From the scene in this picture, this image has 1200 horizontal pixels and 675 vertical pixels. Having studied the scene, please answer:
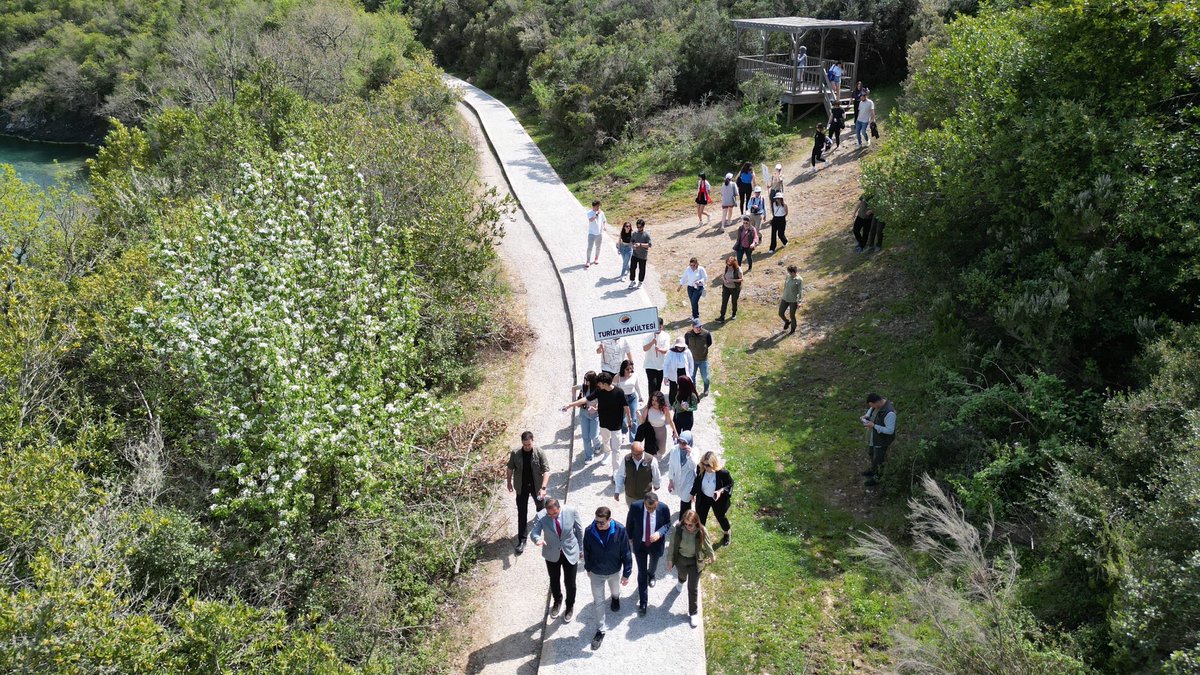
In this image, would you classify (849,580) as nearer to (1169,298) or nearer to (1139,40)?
(1169,298)

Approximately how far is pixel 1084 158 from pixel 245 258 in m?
11.5

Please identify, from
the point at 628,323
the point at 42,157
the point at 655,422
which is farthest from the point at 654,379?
the point at 42,157

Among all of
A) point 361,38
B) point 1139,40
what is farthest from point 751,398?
point 361,38

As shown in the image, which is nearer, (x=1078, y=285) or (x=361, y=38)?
(x=1078, y=285)

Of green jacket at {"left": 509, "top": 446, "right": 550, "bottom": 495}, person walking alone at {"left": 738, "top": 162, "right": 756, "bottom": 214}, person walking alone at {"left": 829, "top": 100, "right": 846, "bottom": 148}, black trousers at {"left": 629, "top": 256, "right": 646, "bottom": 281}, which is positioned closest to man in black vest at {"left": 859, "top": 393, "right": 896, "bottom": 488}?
green jacket at {"left": 509, "top": 446, "right": 550, "bottom": 495}

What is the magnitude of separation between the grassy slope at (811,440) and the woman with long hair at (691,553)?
0.44 m

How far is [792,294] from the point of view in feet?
49.7

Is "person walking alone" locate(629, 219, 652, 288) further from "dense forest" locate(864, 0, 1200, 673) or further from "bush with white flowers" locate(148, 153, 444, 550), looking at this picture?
"bush with white flowers" locate(148, 153, 444, 550)

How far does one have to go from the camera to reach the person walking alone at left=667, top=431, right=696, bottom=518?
32.1 ft

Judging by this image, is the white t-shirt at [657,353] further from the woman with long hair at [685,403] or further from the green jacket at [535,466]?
the green jacket at [535,466]

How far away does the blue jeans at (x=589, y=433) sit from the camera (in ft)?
40.0

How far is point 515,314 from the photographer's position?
18.6 meters

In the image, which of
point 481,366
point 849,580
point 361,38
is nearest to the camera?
point 849,580

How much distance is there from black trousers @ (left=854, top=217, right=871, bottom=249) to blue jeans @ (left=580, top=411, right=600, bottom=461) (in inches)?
354
